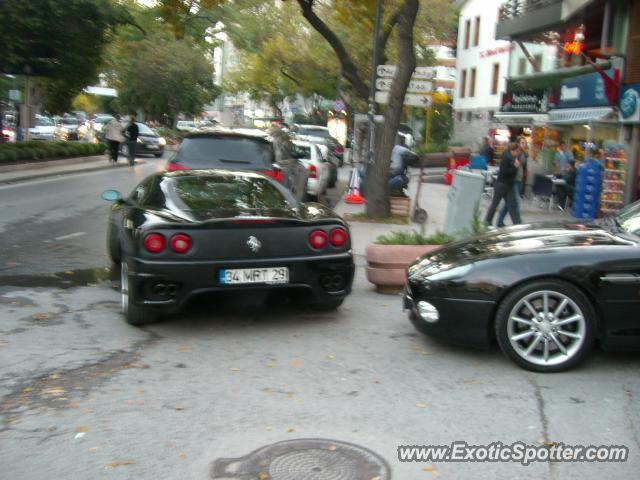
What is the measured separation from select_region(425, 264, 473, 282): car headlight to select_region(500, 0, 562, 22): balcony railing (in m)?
20.4

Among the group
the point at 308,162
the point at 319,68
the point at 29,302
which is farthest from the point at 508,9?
the point at 29,302

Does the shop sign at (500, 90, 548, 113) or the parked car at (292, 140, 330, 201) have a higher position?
the shop sign at (500, 90, 548, 113)

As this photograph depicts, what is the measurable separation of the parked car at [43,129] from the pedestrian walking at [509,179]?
33.8 meters

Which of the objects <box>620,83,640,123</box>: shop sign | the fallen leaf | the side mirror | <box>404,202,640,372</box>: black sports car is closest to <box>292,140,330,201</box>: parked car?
<box>620,83,640,123</box>: shop sign

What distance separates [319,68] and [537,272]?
142ft

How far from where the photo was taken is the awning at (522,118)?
25.5 meters

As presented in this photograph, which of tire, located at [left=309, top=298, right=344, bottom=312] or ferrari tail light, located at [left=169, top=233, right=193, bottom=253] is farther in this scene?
tire, located at [left=309, top=298, right=344, bottom=312]

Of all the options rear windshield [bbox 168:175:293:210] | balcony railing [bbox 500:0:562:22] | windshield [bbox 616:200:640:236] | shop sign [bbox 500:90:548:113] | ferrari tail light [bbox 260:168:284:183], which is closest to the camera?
windshield [bbox 616:200:640:236]

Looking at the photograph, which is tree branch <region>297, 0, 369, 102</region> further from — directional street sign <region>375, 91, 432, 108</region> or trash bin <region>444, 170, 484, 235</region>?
trash bin <region>444, 170, 484, 235</region>

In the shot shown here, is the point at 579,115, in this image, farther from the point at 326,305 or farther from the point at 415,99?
the point at 326,305

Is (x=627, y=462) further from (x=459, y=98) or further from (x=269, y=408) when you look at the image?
(x=459, y=98)

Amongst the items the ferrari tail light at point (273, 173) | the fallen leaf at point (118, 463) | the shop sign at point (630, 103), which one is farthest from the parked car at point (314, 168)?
the fallen leaf at point (118, 463)

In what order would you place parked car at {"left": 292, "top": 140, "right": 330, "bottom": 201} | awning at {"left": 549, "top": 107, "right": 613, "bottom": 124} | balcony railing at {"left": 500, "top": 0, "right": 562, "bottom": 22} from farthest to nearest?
balcony railing at {"left": 500, "top": 0, "right": 562, "bottom": 22} < awning at {"left": 549, "top": 107, "right": 613, "bottom": 124} < parked car at {"left": 292, "top": 140, "right": 330, "bottom": 201}

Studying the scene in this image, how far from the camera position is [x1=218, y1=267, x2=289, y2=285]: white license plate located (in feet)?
20.2
